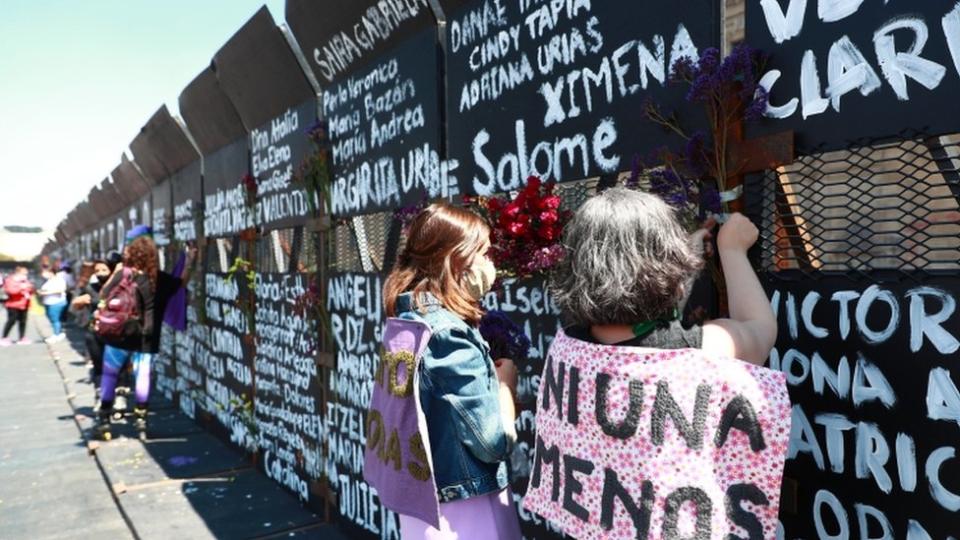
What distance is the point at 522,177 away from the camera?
3.03 meters

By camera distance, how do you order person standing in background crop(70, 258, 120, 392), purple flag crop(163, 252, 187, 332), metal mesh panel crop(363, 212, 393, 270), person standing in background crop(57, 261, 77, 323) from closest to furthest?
metal mesh panel crop(363, 212, 393, 270) → purple flag crop(163, 252, 187, 332) → person standing in background crop(70, 258, 120, 392) → person standing in background crop(57, 261, 77, 323)

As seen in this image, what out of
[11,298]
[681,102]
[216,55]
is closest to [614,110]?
[681,102]

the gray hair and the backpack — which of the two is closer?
the gray hair

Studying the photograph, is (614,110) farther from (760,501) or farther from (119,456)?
(119,456)

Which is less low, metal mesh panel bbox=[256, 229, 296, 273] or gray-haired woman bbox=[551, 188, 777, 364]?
metal mesh panel bbox=[256, 229, 296, 273]

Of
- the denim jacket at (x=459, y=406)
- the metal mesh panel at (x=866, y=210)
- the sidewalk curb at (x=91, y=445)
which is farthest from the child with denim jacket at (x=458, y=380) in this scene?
the sidewalk curb at (x=91, y=445)

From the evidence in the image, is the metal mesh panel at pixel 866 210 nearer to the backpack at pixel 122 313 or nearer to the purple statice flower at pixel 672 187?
the purple statice flower at pixel 672 187

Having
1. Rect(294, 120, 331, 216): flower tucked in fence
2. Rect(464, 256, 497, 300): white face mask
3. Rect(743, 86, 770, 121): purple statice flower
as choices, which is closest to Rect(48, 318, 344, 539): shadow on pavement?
Rect(294, 120, 331, 216): flower tucked in fence

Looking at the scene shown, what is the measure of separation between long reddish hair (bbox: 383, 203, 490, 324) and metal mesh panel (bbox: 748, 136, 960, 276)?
84cm

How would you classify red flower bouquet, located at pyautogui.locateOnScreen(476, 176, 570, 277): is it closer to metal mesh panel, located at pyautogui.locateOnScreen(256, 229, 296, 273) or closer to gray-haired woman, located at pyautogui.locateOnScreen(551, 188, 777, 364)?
gray-haired woman, located at pyautogui.locateOnScreen(551, 188, 777, 364)

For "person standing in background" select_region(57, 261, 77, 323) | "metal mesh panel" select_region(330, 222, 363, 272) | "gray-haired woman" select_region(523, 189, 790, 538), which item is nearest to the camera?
"gray-haired woman" select_region(523, 189, 790, 538)

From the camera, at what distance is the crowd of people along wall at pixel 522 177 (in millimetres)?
1763

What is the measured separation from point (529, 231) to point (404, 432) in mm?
853

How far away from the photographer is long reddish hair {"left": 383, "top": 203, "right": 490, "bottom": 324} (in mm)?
2246
